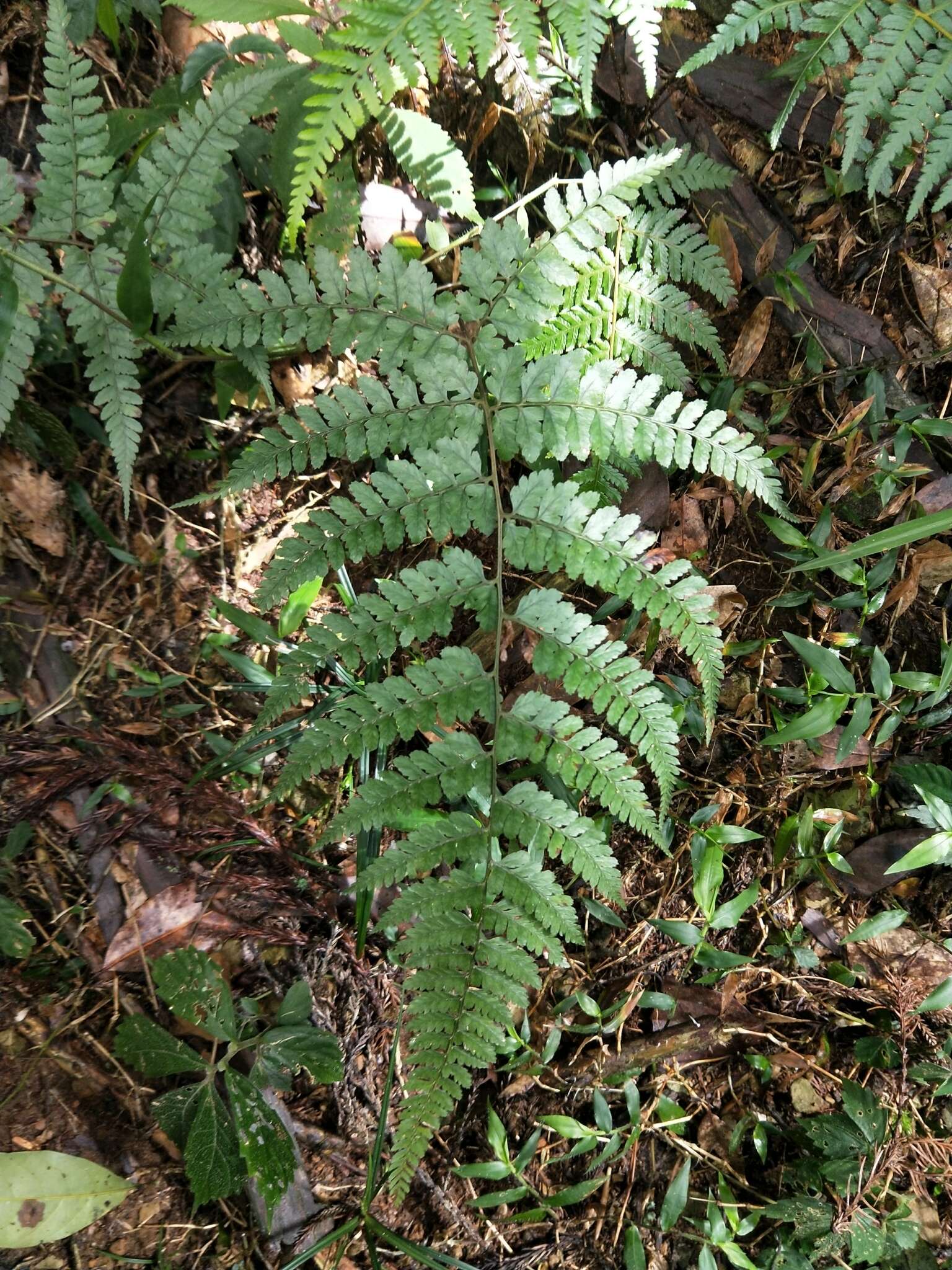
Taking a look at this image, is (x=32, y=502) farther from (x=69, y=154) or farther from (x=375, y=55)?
(x=375, y=55)

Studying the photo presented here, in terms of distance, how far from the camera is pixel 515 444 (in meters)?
2.11

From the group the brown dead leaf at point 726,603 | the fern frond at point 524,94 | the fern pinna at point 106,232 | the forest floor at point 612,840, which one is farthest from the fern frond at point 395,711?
the fern frond at point 524,94

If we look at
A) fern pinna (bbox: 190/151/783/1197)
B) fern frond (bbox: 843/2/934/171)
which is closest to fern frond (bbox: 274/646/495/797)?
fern pinna (bbox: 190/151/783/1197)

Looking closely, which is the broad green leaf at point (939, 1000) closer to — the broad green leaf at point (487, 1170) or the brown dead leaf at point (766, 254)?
the broad green leaf at point (487, 1170)

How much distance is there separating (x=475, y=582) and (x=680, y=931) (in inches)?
52.2

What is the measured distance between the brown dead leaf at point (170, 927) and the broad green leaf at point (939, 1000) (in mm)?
2090

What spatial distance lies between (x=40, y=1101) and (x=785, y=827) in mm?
2339

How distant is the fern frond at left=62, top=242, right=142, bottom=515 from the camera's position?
203 cm

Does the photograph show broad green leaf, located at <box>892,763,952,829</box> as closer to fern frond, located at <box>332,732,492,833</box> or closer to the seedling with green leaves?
the seedling with green leaves

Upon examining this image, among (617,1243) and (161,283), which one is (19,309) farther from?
(617,1243)

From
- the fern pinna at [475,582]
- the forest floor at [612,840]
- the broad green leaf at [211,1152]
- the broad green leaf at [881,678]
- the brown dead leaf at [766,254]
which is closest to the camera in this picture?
the fern pinna at [475,582]

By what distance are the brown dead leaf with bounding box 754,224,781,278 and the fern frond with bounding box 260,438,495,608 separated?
1.39 m

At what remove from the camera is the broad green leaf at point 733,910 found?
8.46 feet

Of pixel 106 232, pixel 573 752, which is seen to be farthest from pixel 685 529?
pixel 106 232
